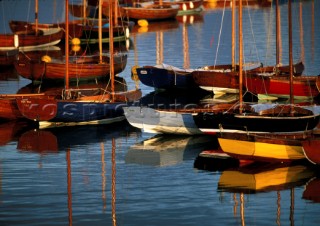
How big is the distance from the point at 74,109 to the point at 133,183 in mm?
8147

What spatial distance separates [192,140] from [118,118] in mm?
4118

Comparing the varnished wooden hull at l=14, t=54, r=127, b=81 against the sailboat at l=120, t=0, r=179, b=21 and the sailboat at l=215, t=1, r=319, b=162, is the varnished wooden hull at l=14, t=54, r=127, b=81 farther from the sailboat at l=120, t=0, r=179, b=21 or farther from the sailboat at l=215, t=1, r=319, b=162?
the sailboat at l=120, t=0, r=179, b=21

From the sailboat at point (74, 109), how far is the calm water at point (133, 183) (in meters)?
0.38

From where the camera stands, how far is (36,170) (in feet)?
110

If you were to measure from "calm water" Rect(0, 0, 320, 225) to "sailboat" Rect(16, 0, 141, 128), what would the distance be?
0.38 metres

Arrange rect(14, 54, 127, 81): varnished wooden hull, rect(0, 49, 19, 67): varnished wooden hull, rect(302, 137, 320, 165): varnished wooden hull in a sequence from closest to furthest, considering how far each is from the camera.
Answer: rect(302, 137, 320, 165): varnished wooden hull < rect(14, 54, 127, 81): varnished wooden hull < rect(0, 49, 19, 67): varnished wooden hull

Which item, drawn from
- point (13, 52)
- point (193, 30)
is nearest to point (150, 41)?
point (193, 30)

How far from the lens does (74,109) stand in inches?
1544

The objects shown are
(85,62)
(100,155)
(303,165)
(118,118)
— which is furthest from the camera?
(85,62)

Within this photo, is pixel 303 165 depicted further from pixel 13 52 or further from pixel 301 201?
pixel 13 52

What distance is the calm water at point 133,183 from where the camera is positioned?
28172 millimetres

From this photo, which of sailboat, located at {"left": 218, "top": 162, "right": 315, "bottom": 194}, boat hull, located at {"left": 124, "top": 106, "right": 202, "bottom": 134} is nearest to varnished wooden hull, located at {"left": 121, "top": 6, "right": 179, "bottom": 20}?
boat hull, located at {"left": 124, "top": 106, "right": 202, "bottom": 134}

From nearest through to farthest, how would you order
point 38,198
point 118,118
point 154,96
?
point 38,198, point 118,118, point 154,96

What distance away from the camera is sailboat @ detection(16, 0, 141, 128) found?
38875mm
